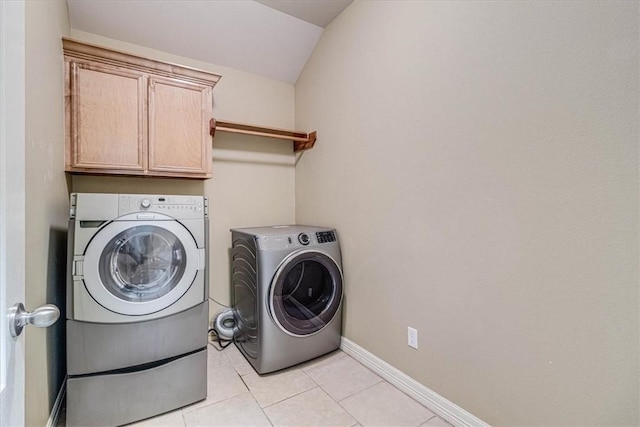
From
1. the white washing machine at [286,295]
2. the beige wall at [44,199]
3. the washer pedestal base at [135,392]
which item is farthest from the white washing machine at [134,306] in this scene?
the white washing machine at [286,295]

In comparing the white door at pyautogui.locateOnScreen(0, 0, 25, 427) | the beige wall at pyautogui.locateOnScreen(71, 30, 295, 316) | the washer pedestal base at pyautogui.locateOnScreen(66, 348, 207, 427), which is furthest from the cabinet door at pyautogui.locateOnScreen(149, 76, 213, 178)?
the white door at pyautogui.locateOnScreen(0, 0, 25, 427)

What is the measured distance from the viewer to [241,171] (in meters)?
2.69

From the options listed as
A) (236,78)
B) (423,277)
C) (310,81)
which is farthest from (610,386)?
(236,78)

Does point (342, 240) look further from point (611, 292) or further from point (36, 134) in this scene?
point (36, 134)

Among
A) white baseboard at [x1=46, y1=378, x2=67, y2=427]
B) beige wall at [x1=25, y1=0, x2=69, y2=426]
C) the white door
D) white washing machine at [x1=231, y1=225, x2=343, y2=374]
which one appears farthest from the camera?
white washing machine at [x1=231, y1=225, x2=343, y2=374]

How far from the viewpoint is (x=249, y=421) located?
153 centimetres

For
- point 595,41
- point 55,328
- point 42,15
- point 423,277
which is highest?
point 42,15

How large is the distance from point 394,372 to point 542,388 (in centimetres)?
83

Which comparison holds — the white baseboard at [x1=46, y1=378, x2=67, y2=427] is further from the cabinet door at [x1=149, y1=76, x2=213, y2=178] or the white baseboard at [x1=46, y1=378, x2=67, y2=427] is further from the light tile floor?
the cabinet door at [x1=149, y1=76, x2=213, y2=178]

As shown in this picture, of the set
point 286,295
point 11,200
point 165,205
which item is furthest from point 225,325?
point 11,200

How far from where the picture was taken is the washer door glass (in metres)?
1.50

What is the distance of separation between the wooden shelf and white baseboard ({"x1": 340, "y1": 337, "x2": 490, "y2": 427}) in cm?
169

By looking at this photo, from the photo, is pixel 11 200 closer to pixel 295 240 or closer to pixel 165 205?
pixel 165 205

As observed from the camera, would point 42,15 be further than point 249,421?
No
